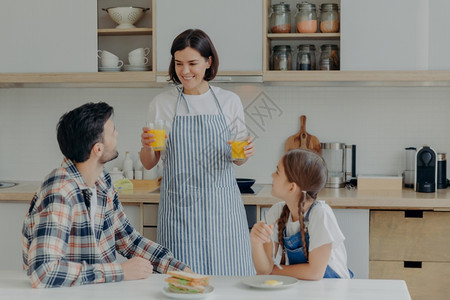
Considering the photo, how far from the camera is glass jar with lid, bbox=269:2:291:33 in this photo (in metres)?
3.71

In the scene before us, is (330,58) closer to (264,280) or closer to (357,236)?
(357,236)

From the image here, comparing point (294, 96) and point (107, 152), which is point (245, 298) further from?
point (294, 96)

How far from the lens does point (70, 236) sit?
6.53ft

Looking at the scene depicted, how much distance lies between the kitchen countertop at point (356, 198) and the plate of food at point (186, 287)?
63.7 inches

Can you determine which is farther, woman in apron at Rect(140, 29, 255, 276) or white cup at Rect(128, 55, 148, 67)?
white cup at Rect(128, 55, 148, 67)

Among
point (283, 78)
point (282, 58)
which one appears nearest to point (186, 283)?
point (283, 78)

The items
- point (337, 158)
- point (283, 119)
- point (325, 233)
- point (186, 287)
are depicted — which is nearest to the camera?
point (186, 287)

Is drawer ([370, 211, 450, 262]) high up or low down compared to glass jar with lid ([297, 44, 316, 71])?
down

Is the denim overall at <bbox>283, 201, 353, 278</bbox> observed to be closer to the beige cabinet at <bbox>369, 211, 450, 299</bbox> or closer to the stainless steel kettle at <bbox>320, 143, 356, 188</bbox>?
the beige cabinet at <bbox>369, 211, 450, 299</bbox>

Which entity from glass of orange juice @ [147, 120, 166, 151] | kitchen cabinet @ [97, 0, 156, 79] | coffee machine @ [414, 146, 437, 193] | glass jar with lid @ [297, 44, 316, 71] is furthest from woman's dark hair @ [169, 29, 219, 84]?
coffee machine @ [414, 146, 437, 193]

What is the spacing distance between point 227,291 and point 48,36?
246 cm

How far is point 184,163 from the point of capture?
2.90m

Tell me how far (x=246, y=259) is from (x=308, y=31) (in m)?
1.47

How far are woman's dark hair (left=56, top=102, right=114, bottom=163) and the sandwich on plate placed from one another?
1.71 feet
